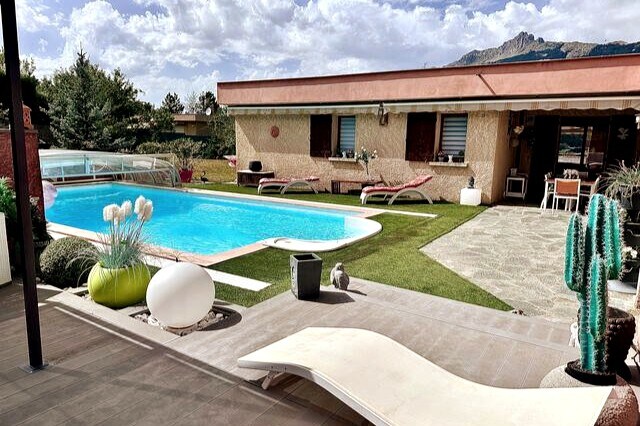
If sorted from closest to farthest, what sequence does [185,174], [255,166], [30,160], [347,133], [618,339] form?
[618,339]
[30,160]
[347,133]
[255,166]
[185,174]

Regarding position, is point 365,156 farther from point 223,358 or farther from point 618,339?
point 618,339

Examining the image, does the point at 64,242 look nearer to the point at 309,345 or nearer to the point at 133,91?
the point at 309,345

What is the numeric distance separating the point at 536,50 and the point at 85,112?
163 m

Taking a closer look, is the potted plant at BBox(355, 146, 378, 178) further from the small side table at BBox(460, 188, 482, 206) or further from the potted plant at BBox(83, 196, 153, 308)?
the potted plant at BBox(83, 196, 153, 308)

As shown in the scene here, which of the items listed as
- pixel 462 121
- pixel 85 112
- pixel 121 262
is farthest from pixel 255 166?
pixel 85 112

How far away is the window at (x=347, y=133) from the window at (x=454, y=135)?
4155mm

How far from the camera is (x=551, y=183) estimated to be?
15.5 meters

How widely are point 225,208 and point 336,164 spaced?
5768 mm

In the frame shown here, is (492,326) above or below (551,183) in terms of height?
below

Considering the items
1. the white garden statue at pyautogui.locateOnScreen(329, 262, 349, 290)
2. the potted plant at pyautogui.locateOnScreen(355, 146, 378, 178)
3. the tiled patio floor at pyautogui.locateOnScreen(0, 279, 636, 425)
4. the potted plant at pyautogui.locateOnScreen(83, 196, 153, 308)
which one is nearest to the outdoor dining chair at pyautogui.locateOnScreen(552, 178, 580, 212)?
the potted plant at pyautogui.locateOnScreen(355, 146, 378, 178)

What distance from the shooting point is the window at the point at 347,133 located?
1998 cm

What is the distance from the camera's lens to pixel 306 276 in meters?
6.14

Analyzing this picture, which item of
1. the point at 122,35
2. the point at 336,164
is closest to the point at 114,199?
the point at 336,164

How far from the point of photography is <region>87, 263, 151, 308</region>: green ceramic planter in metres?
5.91
